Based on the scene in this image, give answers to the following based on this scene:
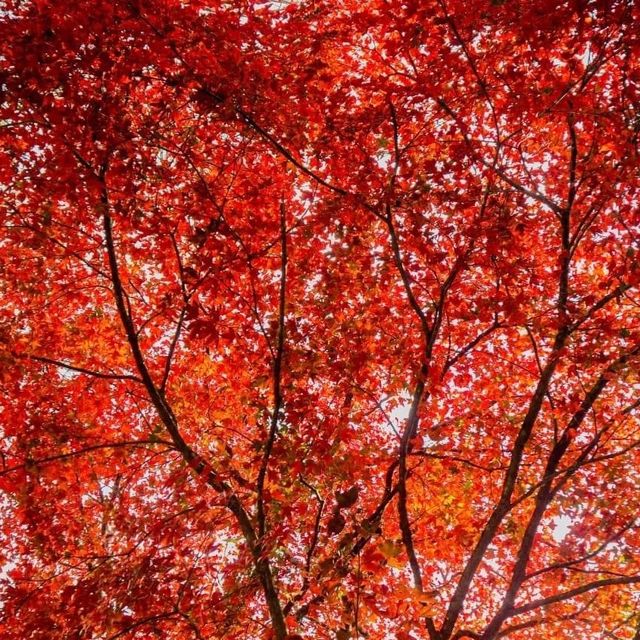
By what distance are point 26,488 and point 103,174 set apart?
3.40 m

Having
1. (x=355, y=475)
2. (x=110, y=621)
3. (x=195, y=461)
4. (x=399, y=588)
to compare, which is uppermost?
(x=355, y=475)

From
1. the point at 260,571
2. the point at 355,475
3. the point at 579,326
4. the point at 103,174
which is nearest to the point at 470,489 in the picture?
the point at 355,475

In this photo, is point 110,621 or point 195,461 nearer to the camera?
point 110,621

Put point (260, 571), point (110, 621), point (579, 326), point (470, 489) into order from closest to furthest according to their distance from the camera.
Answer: point (110, 621)
point (260, 571)
point (579, 326)
point (470, 489)

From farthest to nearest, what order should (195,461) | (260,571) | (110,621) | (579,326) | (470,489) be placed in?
(470,489) < (579,326) < (195,461) < (260,571) < (110,621)

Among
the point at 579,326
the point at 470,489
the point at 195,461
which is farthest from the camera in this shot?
the point at 470,489

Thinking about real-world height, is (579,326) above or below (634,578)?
above

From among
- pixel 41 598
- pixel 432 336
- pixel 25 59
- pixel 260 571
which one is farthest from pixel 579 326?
A: pixel 41 598

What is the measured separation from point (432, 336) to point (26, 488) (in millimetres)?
4597

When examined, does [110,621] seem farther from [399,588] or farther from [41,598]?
[399,588]

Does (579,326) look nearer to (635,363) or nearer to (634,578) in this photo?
(635,363)

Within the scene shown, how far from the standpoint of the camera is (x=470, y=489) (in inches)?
344

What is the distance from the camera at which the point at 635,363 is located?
227 inches

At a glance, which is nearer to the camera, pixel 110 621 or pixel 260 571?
pixel 110 621
